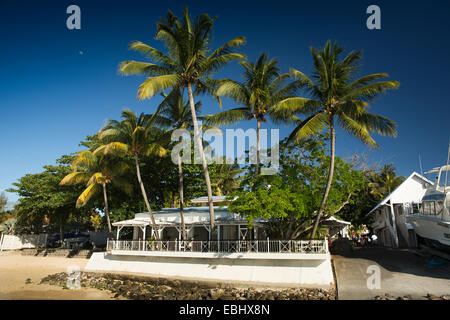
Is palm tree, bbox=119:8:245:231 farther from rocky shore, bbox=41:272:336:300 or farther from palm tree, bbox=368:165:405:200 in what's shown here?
palm tree, bbox=368:165:405:200

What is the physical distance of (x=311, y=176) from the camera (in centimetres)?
1734

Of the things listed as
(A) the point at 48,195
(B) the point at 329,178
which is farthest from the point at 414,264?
(A) the point at 48,195

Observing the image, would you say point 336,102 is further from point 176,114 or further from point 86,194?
point 86,194

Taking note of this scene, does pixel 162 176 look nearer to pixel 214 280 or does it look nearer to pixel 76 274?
pixel 76 274

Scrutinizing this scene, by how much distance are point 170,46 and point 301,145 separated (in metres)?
10.2

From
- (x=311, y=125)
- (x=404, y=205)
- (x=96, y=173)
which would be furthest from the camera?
(x=96, y=173)

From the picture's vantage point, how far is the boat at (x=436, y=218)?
16312mm

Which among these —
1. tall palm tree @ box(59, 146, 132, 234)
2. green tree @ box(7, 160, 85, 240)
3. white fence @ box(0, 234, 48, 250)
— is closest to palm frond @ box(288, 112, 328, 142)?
tall palm tree @ box(59, 146, 132, 234)

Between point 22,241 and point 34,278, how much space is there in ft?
67.5

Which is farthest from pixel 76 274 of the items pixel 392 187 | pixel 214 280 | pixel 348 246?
pixel 392 187

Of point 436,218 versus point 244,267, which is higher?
point 436,218

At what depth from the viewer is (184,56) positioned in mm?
16875

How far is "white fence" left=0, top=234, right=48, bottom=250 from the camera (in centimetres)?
3448

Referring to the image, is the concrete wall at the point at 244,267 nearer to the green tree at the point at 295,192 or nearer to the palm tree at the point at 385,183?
the green tree at the point at 295,192
